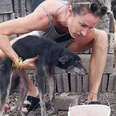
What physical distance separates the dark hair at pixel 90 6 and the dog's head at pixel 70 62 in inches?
15.5

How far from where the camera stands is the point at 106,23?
12.2 ft

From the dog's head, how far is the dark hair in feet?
1.29

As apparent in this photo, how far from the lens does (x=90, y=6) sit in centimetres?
239

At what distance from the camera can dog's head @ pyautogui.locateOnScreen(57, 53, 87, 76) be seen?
2.31 metres

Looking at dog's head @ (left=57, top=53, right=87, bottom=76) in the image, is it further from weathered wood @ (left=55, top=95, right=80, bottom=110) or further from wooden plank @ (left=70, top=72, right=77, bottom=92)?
wooden plank @ (left=70, top=72, right=77, bottom=92)

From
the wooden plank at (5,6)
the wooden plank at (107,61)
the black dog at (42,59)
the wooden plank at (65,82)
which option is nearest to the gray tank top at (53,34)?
the black dog at (42,59)

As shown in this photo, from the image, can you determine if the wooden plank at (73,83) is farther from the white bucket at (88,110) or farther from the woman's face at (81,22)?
the woman's face at (81,22)

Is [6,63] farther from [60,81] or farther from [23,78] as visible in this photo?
[60,81]

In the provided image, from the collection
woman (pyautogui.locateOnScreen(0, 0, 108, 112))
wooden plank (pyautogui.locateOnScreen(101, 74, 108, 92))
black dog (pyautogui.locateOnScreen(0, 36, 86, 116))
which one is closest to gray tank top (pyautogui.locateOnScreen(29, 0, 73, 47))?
woman (pyautogui.locateOnScreen(0, 0, 108, 112))

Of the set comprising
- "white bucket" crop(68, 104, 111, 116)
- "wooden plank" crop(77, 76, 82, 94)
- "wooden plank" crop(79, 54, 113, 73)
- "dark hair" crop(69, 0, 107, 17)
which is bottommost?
"wooden plank" crop(77, 76, 82, 94)

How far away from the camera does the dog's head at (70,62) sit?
A: 2.31 m

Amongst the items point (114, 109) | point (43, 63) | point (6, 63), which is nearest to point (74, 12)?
point (43, 63)

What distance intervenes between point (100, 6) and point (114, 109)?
4.11ft

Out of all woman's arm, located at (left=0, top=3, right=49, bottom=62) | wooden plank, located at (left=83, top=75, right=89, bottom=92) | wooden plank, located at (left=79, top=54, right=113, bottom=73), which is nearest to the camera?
woman's arm, located at (left=0, top=3, right=49, bottom=62)
